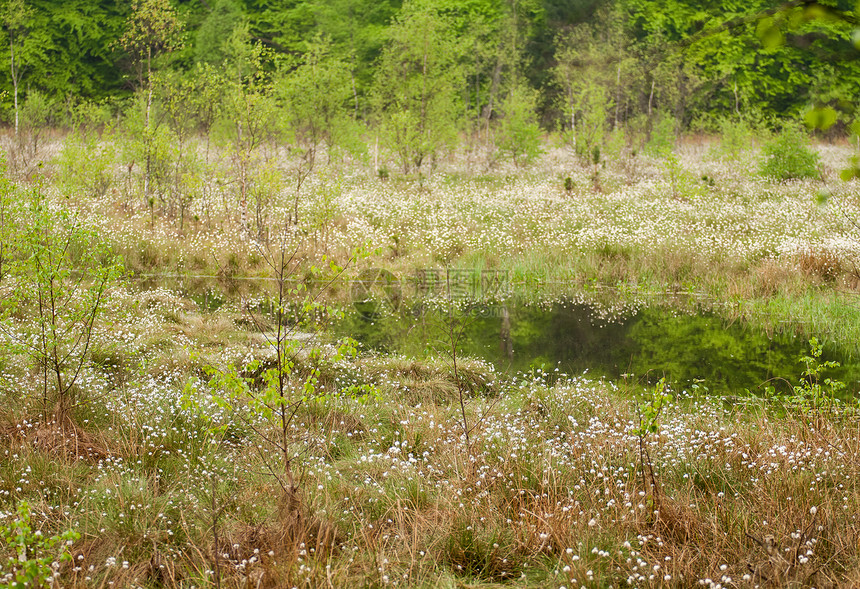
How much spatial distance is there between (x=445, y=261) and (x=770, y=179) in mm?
17135

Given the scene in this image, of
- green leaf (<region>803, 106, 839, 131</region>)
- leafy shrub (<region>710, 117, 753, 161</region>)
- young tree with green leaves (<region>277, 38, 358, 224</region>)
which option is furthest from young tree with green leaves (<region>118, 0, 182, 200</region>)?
leafy shrub (<region>710, 117, 753, 161</region>)

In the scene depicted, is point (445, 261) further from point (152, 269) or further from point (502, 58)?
point (502, 58)

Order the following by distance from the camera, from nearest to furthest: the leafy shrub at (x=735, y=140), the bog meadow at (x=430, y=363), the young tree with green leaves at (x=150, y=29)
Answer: the bog meadow at (x=430, y=363) < the young tree with green leaves at (x=150, y=29) < the leafy shrub at (x=735, y=140)

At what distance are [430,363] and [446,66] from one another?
97.5 ft

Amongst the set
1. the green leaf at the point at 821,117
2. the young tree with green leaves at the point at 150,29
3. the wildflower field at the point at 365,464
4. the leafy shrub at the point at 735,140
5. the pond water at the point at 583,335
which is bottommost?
the pond water at the point at 583,335

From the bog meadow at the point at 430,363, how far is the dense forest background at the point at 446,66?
65cm

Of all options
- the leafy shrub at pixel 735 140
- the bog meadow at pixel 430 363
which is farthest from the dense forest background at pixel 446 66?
the leafy shrub at pixel 735 140

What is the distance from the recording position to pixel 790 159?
2672 centimetres

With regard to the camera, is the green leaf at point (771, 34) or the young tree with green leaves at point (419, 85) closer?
the green leaf at point (771, 34)

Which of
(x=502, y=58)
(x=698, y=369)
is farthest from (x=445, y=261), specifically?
(x=502, y=58)

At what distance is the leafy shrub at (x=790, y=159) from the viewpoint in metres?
26.5

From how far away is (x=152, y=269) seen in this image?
1608cm

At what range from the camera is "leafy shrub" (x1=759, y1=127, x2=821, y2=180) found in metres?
26.5

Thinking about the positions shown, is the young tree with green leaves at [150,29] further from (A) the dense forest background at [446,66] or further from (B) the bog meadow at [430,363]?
(A) the dense forest background at [446,66]
